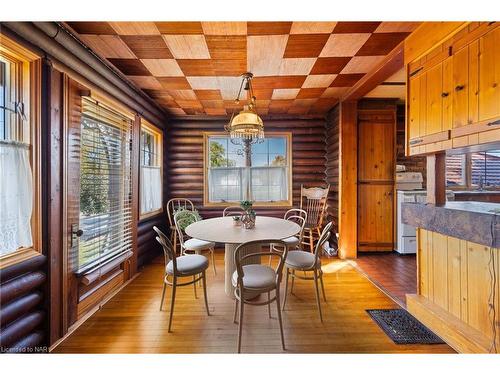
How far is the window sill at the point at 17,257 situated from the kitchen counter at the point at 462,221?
313cm

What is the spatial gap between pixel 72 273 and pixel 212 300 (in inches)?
55.9

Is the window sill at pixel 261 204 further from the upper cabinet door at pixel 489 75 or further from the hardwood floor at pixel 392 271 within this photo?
the upper cabinet door at pixel 489 75

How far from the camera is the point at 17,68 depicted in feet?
5.75

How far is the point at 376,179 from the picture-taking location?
169 inches

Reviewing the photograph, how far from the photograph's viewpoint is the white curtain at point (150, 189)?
3831mm

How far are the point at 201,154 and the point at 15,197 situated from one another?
3379 mm

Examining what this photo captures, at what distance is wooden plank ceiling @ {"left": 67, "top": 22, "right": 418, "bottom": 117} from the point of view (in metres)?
2.13

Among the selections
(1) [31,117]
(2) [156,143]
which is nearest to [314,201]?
(2) [156,143]

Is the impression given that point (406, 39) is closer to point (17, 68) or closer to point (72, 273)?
point (17, 68)

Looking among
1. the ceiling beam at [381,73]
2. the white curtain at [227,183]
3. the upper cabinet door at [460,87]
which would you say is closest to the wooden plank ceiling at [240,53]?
the ceiling beam at [381,73]

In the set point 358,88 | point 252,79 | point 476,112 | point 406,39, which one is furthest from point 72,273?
point 358,88

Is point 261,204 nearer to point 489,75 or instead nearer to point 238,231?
point 238,231

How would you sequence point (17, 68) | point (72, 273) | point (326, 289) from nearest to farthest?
point (17, 68) → point (72, 273) → point (326, 289)

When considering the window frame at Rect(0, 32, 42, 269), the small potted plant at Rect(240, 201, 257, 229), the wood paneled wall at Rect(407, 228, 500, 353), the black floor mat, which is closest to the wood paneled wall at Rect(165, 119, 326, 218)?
the small potted plant at Rect(240, 201, 257, 229)
